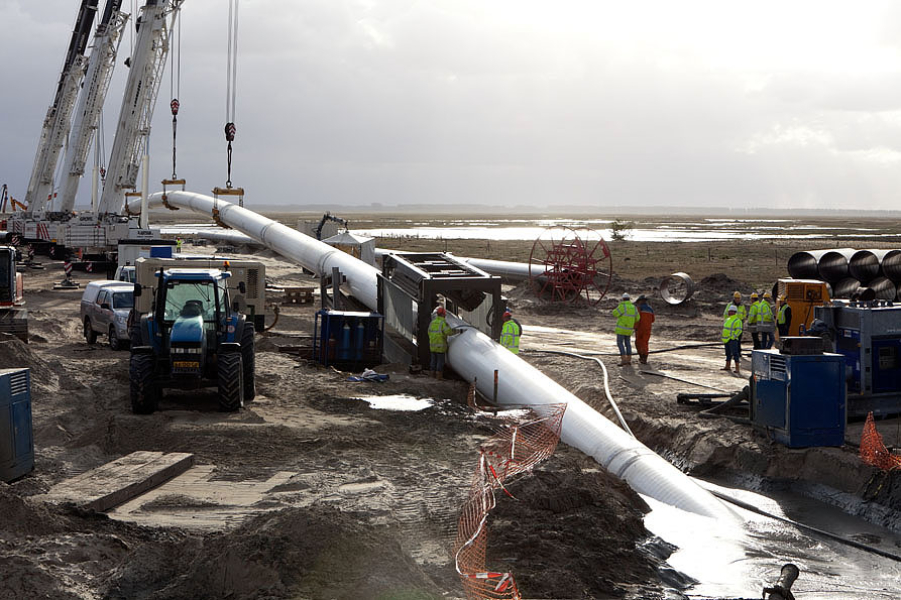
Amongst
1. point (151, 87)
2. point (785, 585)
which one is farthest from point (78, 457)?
point (151, 87)

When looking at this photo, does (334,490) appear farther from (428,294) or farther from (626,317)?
(626,317)

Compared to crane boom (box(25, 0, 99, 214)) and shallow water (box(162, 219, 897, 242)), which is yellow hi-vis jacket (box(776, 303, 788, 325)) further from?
shallow water (box(162, 219, 897, 242))

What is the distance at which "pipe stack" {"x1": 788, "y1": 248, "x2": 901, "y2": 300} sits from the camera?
29688mm

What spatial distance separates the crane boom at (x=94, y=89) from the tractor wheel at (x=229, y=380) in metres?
35.1

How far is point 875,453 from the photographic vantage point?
13.4 meters

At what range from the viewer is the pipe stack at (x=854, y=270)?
97.4ft

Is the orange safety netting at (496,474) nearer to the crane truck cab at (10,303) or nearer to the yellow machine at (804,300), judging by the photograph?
the yellow machine at (804,300)

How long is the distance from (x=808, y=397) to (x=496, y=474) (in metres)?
5.58

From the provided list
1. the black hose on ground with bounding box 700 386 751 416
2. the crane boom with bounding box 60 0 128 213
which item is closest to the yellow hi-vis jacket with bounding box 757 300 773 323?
the black hose on ground with bounding box 700 386 751 416

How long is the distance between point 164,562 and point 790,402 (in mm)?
9808

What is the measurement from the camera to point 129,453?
44.5 feet

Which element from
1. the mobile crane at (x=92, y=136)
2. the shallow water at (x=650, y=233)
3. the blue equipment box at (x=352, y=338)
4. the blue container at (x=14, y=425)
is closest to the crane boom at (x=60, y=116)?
the mobile crane at (x=92, y=136)

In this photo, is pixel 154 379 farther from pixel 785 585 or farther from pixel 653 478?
pixel 785 585

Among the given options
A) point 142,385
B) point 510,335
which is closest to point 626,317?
point 510,335
